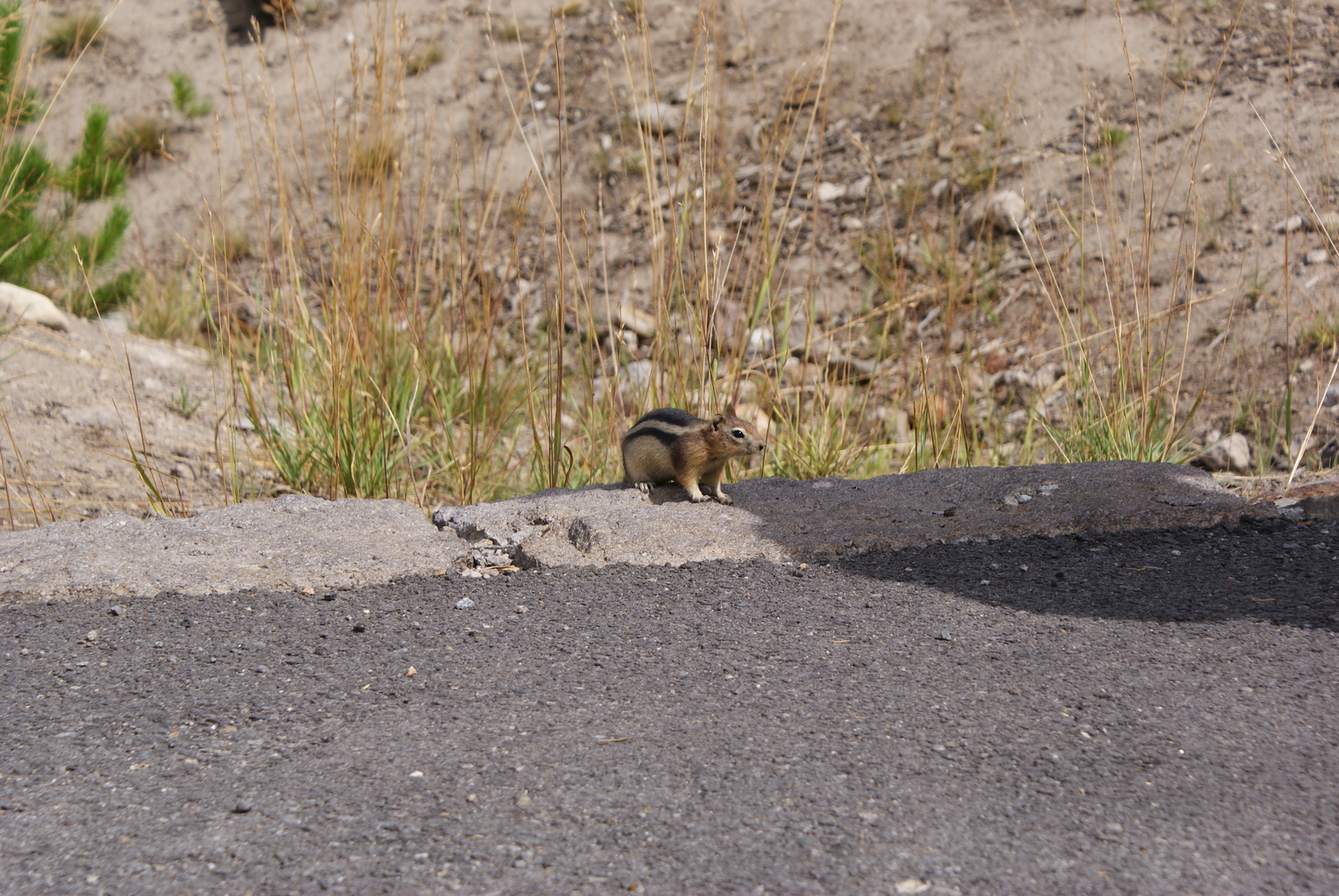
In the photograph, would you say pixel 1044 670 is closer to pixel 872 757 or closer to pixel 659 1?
pixel 872 757

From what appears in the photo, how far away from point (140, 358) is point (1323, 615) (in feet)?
18.7

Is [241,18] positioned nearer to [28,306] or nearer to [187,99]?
[187,99]

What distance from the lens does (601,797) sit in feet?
5.36

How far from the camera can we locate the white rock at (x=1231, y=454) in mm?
4934

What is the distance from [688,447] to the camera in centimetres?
316

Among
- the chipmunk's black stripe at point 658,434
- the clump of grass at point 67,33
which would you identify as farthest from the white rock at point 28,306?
the clump of grass at point 67,33

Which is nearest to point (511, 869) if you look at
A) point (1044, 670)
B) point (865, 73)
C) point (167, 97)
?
point (1044, 670)

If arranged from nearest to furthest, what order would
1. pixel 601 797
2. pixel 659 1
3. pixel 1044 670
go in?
pixel 601 797
pixel 1044 670
pixel 659 1

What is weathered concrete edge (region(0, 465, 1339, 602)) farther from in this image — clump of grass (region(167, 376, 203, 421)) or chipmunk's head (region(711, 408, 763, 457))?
clump of grass (region(167, 376, 203, 421))

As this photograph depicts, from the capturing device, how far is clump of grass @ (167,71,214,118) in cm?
1004

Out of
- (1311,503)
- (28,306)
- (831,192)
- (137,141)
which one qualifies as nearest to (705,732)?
(1311,503)

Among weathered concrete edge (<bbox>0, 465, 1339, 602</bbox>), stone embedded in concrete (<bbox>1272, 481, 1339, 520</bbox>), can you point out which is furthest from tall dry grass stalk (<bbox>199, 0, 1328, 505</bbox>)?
stone embedded in concrete (<bbox>1272, 481, 1339, 520</bbox>)

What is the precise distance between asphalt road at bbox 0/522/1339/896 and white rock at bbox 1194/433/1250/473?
8.23 ft

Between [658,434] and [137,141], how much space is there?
29.8 feet
